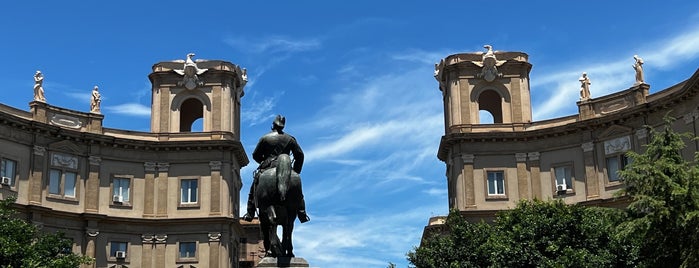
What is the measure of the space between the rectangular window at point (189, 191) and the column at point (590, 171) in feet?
83.6

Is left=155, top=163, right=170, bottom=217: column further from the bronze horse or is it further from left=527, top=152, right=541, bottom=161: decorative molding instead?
the bronze horse

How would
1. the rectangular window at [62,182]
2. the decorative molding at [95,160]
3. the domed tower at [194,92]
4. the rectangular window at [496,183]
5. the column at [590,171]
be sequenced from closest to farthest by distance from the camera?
the column at [590,171]
the rectangular window at [62,182]
the decorative molding at [95,160]
the rectangular window at [496,183]
the domed tower at [194,92]

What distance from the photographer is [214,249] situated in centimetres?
6306

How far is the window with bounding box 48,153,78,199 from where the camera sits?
61406 millimetres

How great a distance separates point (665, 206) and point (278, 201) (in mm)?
19714

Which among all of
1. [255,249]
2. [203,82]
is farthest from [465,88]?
[255,249]

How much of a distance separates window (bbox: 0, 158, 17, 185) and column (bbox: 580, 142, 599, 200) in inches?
1408

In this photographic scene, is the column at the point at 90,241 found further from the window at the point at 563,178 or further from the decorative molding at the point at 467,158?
the window at the point at 563,178

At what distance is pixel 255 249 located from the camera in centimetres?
9762

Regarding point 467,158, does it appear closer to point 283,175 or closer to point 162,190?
point 162,190

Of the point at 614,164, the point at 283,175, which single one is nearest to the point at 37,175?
the point at 614,164

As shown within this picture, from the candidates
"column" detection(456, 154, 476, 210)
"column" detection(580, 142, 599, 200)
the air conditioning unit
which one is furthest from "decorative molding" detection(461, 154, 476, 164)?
"column" detection(580, 142, 599, 200)

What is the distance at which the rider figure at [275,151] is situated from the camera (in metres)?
19.4

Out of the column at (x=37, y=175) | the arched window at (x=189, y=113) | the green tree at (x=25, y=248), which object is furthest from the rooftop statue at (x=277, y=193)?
the arched window at (x=189, y=113)
